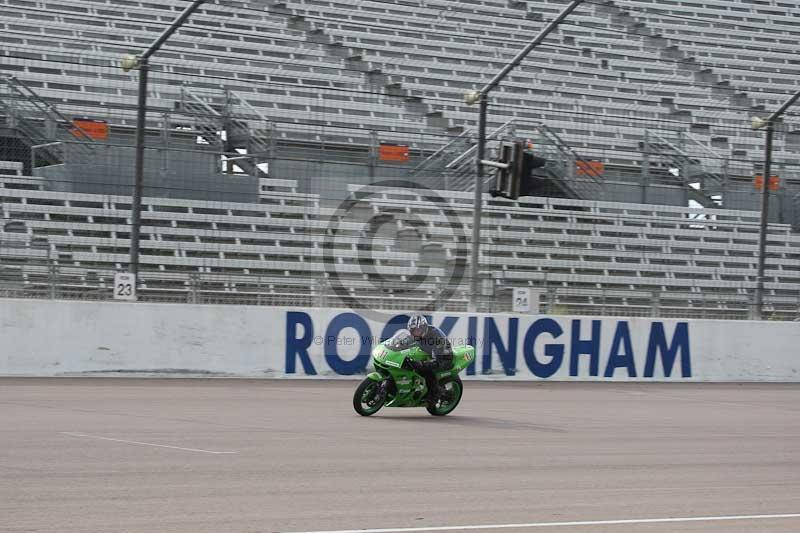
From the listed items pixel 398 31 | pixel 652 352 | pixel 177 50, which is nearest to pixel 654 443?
pixel 652 352

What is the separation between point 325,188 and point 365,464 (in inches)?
387

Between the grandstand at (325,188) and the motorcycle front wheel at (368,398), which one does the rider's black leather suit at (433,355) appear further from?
the grandstand at (325,188)

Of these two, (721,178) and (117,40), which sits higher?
(117,40)

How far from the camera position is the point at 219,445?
30.8ft

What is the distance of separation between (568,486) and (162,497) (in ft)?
10.1

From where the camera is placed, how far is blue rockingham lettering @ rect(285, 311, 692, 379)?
1778cm

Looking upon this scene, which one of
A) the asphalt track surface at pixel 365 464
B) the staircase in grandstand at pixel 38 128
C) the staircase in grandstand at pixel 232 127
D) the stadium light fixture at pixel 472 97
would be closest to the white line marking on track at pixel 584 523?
the asphalt track surface at pixel 365 464

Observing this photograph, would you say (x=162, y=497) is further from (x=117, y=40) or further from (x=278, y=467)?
(x=117, y=40)

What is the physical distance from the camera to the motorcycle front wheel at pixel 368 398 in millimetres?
12344

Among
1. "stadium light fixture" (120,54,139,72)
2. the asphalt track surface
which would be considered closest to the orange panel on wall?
"stadium light fixture" (120,54,139,72)

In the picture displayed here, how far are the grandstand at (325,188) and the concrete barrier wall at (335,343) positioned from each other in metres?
0.32

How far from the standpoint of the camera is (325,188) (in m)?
18.1

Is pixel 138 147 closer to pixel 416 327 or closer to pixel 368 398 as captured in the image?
pixel 416 327

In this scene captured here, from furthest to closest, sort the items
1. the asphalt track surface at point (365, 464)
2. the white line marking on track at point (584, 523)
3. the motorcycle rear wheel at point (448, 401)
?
the motorcycle rear wheel at point (448, 401) → the asphalt track surface at point (365, 464) → the white line marking on track at point (584, 523)
